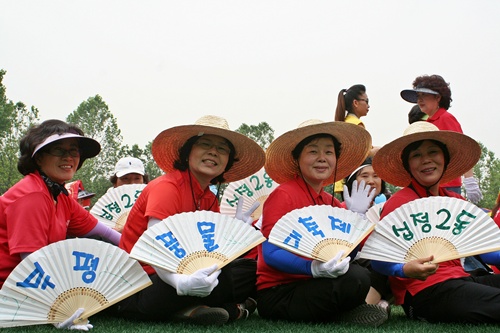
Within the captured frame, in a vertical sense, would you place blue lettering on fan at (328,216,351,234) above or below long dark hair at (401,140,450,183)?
below

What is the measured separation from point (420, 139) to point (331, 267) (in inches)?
54.5

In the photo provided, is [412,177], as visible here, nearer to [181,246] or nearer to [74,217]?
[181,246]

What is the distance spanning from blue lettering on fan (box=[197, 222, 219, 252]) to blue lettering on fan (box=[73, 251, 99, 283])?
27.1 inches

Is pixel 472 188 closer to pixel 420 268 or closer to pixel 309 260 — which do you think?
pixel 420 268

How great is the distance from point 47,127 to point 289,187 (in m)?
1.81

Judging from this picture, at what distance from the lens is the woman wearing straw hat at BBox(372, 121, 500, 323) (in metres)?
3.35

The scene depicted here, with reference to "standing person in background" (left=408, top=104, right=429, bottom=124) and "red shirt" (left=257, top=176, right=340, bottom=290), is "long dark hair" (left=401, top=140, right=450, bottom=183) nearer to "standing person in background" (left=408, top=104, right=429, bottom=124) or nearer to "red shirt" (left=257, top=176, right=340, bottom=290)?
"red shirt" (left=257, top=176, right=340, bottom=290)

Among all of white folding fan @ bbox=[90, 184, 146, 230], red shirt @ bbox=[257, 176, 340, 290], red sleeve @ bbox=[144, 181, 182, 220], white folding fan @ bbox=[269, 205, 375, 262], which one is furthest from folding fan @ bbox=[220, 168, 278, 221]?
white folding fan @ bbox=[269, 205, 375, 262]

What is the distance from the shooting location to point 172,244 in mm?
3221

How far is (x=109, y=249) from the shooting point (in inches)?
129

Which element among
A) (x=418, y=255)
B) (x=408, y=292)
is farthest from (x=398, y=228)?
(x=408, y=292)

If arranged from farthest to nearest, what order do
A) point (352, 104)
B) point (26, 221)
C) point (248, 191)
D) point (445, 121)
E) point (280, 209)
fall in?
point (352, 104)
point (248, 191)
point (445, 121)
point (280, 209)
point (26, 221)

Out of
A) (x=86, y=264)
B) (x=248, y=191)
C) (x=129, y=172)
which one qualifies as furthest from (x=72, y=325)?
(x=129, y=172)

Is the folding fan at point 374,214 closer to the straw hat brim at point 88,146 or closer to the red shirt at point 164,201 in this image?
the red shirt at point 164,201
